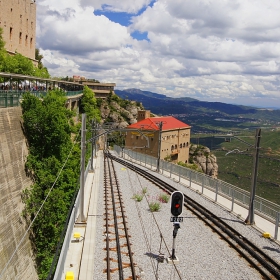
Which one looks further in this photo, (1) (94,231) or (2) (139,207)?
(2) (139,207)

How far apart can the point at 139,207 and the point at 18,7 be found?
45827 mm

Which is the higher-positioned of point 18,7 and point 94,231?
point 18,7

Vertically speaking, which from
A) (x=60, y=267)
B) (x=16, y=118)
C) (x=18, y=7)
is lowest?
(x=60, y=267)

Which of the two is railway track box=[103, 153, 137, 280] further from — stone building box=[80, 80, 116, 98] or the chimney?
stone building box=[80, 80, 116, 98]

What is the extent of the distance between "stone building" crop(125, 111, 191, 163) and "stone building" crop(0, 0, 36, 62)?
24.2 metres

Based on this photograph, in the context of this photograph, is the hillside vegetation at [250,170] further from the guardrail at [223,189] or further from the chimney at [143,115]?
the guardrail at [223,189]

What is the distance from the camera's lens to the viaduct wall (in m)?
17.9

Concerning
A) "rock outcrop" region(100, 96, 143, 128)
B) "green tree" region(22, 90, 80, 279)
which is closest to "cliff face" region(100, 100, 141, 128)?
"rock outcrop" region(100, 96, 143, 128)

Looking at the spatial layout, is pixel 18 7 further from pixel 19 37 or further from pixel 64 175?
pixel 64 175

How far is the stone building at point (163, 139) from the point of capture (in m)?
69.2

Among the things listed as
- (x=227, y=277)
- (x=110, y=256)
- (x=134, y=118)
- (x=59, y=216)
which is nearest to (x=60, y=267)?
(x=110, y=256)

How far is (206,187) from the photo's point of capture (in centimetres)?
2930

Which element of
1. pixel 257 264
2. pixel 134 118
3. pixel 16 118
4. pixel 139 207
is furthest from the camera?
pixel 134 118

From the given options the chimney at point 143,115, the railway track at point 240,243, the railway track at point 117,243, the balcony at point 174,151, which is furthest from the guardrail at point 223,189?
the chimney at point 143,115
